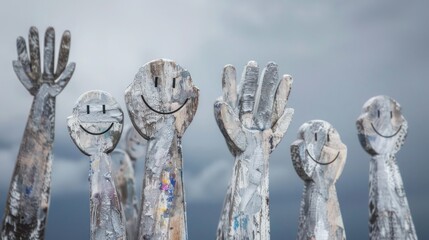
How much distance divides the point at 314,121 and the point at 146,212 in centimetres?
224

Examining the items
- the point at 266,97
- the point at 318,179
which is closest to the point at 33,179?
the point at 266,97

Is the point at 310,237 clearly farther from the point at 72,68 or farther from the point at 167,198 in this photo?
the point at 72,68

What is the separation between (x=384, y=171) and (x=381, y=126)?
1.72 feet

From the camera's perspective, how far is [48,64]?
6.36m

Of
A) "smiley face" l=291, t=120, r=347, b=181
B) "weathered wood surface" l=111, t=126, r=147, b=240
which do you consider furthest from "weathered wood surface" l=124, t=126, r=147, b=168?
"smiley face" l=291, t=120, r=347, b=181

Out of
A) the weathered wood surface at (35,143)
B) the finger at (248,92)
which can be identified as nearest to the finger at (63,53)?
the weathered wood surface at (35,143)

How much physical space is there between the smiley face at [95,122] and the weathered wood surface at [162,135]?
27 centimetres

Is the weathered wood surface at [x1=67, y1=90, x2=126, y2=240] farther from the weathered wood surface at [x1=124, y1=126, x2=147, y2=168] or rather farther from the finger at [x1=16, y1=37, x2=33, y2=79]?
the weathered wood surface at [x1=124, y1=126, x2=147, y2=168]

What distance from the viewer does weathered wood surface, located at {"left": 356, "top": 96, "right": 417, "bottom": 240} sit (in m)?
7.32

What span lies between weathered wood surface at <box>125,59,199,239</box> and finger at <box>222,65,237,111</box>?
1.22 feet

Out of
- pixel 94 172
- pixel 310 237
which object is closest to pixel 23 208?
pixel 94 172

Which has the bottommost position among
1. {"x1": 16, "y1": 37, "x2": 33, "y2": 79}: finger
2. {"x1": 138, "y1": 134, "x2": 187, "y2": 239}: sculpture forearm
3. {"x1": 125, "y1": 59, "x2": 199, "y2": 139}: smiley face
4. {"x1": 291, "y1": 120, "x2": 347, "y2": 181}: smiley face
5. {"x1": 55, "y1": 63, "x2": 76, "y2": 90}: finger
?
{"x1": 138, "y1": 134, "x2": 187, "y2": 239}: sculpture forearm

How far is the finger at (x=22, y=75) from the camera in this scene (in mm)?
6301

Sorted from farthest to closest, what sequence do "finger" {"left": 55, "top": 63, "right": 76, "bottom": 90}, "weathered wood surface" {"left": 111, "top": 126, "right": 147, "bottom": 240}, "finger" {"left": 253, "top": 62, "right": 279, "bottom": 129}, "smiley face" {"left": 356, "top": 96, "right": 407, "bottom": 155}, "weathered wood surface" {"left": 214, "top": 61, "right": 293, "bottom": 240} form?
"weathered wood surface" {"left": 111, "top": 126, "right": 147, "bottom": 240} → "smiley face" {"left": 356, "top": 96, "right": 407, "bottom": 155} → "finger" {"left": 253, "top": 62, "right": 279, "bottom": 129} → "finger" {"left": 55, "top": 63, "right": 76, "bottom": 90} → "weathered wood surface" {"left": 214, "top": 61, "right": 293, "bottom": 240}
